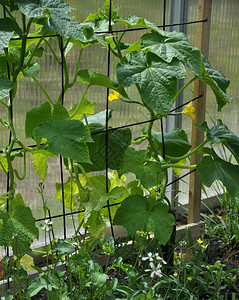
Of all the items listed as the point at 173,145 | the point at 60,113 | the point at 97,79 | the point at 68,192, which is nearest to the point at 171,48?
the point at 97,79

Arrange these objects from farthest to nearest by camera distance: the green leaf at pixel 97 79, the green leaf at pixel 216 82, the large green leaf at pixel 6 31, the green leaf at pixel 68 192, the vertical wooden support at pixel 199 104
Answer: the vertical wooden support at pixel 199 104, the green leaf at pixel 68 192, the green leaf at pixel 216 82, the green leaf at pixel 97 79, the large green leaf at pixel 6 31

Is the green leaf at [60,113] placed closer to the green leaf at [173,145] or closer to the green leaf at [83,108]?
the green leaf at [83,108]

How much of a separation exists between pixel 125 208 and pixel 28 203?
1.89ft

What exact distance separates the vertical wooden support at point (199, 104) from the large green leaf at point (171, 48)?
1.54 ft

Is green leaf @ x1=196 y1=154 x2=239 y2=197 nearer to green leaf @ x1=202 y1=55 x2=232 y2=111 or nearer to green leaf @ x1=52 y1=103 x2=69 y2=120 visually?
green leaf @ x1=202 y1=55 x2=232 y2=111

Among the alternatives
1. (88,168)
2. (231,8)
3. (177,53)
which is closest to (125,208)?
(88,168)

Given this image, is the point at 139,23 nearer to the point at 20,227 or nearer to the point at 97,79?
the point at 97,79

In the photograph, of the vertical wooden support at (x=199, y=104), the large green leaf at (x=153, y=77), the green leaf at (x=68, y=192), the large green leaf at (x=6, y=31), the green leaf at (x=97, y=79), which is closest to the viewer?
the large green leaf at (x=6, y=31)

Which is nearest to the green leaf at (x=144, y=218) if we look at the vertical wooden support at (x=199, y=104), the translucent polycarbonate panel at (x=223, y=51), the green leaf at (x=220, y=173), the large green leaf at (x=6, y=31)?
the green leaf at (x=220, y=173)

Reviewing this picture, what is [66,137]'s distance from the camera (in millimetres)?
1530

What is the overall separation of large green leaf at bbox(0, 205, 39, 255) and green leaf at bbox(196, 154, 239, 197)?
584mm

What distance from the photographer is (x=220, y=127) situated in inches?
76.6

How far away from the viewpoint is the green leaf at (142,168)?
5.87ft

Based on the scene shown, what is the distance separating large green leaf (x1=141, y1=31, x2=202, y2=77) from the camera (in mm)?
1652
